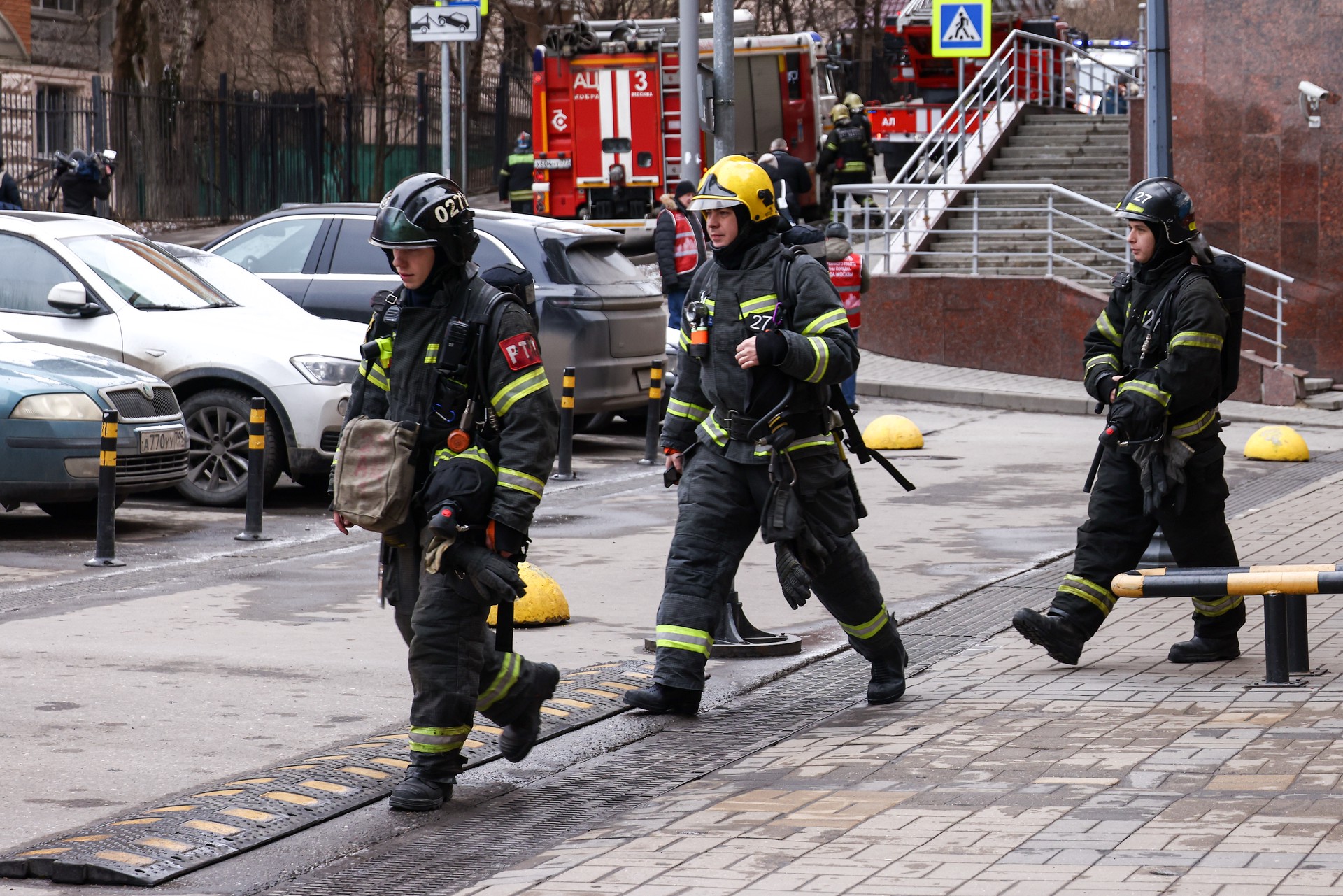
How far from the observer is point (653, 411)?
1384cm

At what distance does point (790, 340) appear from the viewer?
6336mm

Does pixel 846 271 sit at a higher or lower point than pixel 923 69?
lower

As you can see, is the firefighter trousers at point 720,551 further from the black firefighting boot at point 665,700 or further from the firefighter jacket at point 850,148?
the firefighter jacket at point 850,148

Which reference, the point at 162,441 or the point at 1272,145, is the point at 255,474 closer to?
the point at 162,441

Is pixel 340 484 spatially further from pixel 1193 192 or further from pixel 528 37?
pixel 528 37

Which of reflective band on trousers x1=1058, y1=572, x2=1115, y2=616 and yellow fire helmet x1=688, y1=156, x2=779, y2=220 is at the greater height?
yellow fire helmet x1=688, y1=156, x2=779, y2=220

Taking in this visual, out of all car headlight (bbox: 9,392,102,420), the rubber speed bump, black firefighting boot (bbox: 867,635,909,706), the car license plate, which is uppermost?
car headlight (bbox: 9,392,102,420)

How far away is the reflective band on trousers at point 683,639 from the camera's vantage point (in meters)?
6.57

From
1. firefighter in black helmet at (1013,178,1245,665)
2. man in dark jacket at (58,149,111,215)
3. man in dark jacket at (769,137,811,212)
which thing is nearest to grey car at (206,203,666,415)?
firefighter in black helmet at (1013,178,1245,665)

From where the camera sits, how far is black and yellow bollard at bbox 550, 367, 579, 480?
12953 mm

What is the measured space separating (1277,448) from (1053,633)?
317 inches

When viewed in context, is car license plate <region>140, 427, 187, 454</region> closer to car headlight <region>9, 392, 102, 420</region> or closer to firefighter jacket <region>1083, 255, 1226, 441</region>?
car headlight <region>9, 392, 102, 420</region>

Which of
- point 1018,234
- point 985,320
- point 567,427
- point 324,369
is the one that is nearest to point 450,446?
point 324,369

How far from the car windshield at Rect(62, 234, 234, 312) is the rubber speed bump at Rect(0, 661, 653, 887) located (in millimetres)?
6123
